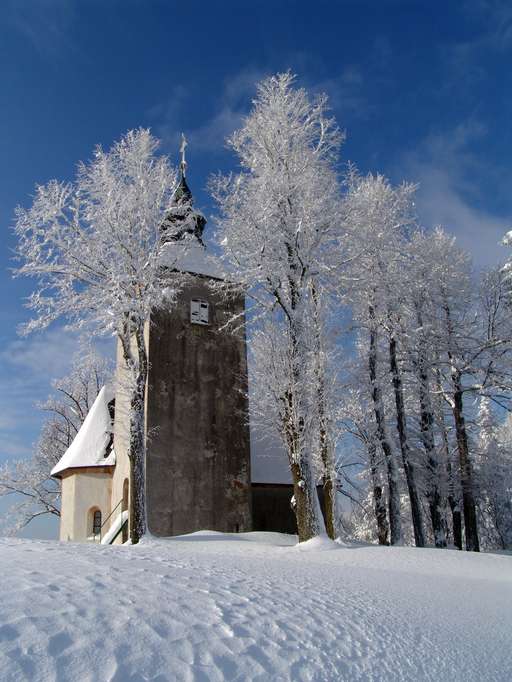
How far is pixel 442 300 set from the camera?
21484mm

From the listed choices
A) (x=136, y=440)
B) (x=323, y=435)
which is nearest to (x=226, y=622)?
(x=136, y=440)

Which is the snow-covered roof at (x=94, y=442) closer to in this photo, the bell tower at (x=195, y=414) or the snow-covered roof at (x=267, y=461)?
the bell tower at (x=195, y=414)

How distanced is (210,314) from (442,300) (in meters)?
9.25

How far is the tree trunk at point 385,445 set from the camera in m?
17.9

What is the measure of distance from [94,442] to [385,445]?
36.8 feet

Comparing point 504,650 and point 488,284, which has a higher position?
point 488,284

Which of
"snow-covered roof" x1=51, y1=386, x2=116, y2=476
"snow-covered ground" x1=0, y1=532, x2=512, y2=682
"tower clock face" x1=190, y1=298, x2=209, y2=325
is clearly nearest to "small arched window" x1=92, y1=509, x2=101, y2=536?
"snow-covered roof" x1=51, y1=386, x2=116, y2=476

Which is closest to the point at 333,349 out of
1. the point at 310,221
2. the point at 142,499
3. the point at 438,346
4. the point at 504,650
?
the point at 310,221

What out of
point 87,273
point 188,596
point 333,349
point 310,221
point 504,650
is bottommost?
point 504,650

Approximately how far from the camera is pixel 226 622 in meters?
4.39

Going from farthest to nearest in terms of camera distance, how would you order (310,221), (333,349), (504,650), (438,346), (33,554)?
1. (438,346)
2. (333,349)
3. (310,221)
4. (33,554)
5. (504,650)

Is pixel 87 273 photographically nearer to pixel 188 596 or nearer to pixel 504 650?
pixel 188 596

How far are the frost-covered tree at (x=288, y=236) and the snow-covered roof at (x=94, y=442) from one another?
376 inches

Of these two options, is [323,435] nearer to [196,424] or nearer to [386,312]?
[196,424]
